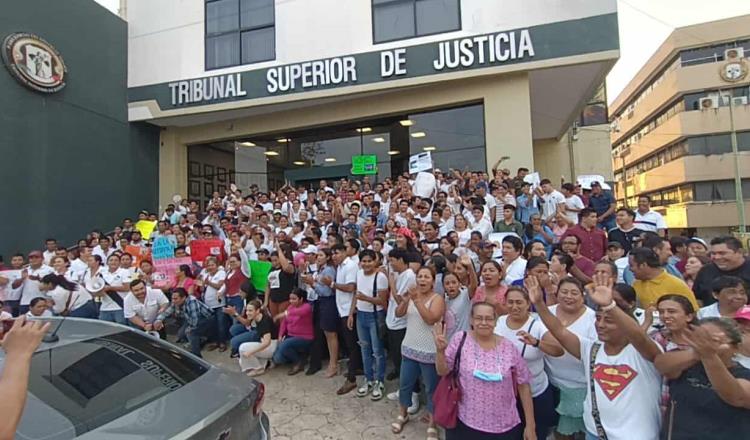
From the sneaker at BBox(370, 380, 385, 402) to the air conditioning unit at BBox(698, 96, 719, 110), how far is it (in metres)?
39.5

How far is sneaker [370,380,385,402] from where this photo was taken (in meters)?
4.70

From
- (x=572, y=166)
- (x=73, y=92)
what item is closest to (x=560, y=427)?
(x=73, y=92)

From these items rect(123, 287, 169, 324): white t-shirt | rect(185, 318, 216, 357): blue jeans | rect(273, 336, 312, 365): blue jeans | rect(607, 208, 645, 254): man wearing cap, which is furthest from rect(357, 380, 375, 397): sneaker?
rect(607, 208, 645, 254): man wearing cap

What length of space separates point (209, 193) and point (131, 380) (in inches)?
560

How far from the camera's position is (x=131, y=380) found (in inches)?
87.3

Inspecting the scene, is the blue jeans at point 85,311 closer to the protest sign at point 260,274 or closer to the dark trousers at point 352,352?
the protest sign at point 260,274

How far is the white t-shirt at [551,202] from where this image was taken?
7.65 m

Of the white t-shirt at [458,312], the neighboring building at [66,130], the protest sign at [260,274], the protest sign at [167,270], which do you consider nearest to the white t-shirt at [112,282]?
the protest sign at [167,270]

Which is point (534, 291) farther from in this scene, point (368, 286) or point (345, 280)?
point (345, 280)

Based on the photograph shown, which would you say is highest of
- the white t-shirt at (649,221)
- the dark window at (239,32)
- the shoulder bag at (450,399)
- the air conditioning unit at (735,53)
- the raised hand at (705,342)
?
the air conditioning unit at (735,53)

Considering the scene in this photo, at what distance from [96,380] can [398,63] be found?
10.3 meters

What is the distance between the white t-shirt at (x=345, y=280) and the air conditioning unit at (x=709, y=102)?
128 feet

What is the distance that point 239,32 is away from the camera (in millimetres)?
13039

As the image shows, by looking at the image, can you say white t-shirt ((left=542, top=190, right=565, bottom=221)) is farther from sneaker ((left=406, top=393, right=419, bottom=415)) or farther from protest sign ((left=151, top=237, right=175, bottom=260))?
protest sign ((left=151, top=237, right=175, bottom=260))
